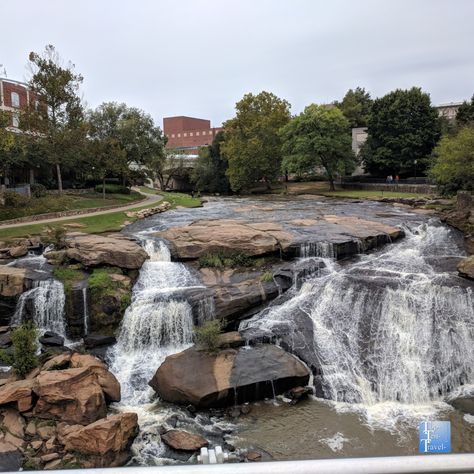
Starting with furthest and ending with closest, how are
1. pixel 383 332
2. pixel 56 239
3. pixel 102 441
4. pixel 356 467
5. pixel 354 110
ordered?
pixel 354 110 → pixel 56 239 → pixel 383 332 → pixel 102 441 → pixel 356 467

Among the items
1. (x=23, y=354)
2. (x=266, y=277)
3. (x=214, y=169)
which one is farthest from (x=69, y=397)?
(x=214, y=169)

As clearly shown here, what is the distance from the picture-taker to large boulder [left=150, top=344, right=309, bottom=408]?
980 centimetres

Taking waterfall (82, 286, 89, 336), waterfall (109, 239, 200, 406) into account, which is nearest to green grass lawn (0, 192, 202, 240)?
waterfall (82, 286, 89, 336)

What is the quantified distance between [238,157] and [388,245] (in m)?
29.4

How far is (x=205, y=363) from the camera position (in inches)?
415

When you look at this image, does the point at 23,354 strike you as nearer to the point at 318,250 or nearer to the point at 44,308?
the point at 44,308

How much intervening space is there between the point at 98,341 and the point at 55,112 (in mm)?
22912

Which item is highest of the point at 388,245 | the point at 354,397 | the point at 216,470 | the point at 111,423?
the point at 216,470

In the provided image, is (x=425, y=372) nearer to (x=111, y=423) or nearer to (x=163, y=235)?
(x=111, y=423)

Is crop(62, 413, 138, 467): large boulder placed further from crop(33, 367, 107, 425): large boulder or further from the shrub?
the shrub

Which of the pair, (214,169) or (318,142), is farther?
(214,169)

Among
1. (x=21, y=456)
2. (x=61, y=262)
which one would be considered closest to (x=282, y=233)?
(x=61, y=262)

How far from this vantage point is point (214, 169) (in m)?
54.3

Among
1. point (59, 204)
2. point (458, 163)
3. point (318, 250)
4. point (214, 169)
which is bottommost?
point (318, 250)
